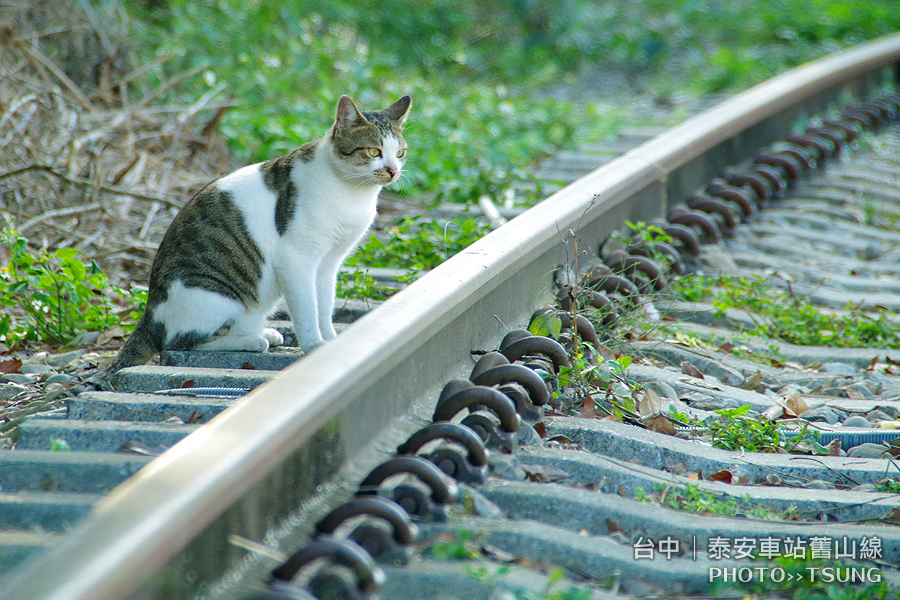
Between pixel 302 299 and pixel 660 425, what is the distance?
1.43m

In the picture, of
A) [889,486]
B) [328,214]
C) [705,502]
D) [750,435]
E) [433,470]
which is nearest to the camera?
[433,470]

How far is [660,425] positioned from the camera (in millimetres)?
2762

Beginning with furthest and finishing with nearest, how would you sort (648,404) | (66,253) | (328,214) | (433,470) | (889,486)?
1. (66,253)
2. (328,214)
3. (648,404)
4. (889,486)
5. (433,470)

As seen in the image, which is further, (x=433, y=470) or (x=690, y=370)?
(x=690, y=370)

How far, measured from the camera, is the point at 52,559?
1.43 metres

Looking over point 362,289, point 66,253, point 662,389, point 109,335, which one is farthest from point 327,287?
point 662,389

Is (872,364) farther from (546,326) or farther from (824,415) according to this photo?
(546,326)

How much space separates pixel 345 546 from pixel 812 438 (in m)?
1.68

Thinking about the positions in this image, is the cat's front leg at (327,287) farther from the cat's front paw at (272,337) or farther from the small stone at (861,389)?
the small stone at (861,389)

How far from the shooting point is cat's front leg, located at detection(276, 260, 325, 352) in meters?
3.37

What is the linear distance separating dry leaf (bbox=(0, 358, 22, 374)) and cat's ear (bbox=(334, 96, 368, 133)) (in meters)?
1.60

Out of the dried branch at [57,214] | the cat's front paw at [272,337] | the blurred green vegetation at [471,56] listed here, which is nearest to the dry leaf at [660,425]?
the cat's front paw at [272,337]

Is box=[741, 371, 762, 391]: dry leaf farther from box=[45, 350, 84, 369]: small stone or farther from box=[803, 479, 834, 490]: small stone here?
box=[45, 350, 84, 369]: small stone

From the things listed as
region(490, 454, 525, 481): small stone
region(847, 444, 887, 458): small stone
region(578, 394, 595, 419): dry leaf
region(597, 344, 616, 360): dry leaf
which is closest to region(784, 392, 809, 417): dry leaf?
region(847, 444, 887, 458): small stone
